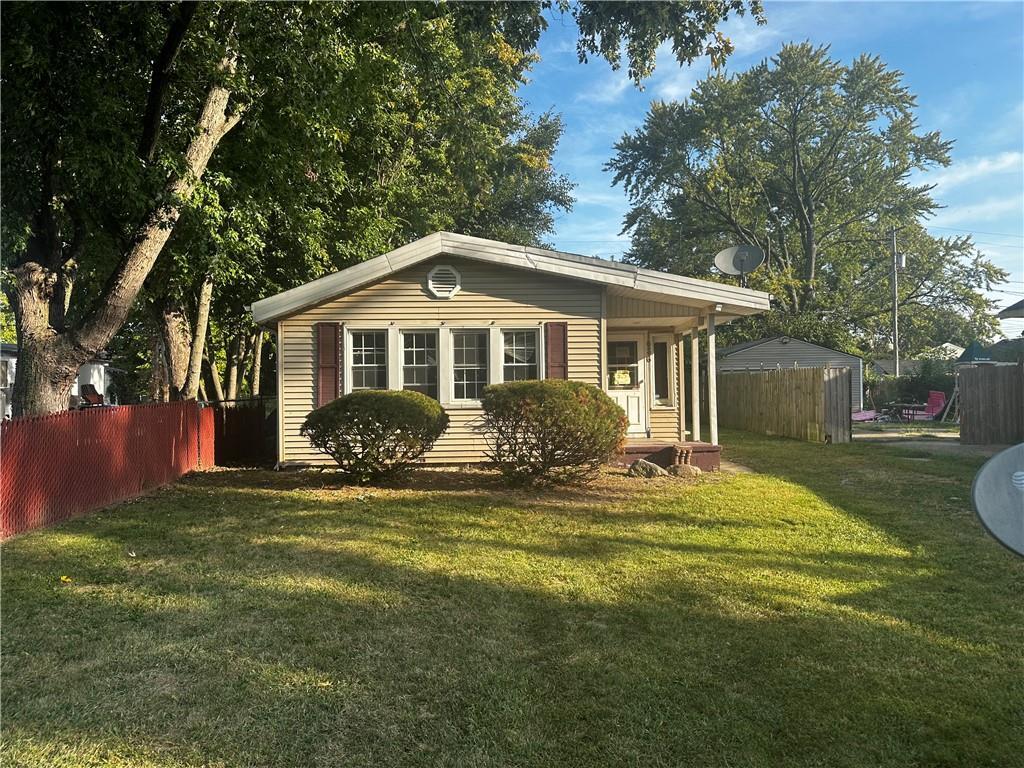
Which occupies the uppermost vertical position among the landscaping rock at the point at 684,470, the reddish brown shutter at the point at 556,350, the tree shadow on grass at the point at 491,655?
the reddish brown shutter at the point at 556,350

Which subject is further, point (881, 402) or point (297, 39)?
point (881, 402)

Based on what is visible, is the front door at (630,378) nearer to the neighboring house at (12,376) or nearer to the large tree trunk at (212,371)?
the neighboring house at (12,376)

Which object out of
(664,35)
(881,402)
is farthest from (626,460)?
(881,402)

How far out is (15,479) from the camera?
5.95 meters

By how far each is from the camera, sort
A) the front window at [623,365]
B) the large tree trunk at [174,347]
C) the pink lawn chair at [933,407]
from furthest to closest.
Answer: the pink lawn chair at [933,407] < the front window at [623,365] < the large tree trunk at [174,347]

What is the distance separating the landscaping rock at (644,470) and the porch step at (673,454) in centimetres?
48

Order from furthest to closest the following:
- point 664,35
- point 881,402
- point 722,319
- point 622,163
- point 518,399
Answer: point 622,163
point 881,402
point 722,319
point 664,35
point 518,399

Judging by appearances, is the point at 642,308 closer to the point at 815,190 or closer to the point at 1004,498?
the point at 1004,498

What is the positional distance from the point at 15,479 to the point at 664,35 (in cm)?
957

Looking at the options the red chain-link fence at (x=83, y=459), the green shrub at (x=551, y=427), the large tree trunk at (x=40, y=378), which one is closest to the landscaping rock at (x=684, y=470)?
the green shrub at (x=551, y=427)

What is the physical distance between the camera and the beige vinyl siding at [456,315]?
10523 millimetres

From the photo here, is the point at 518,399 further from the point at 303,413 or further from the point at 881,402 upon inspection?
the point at 881,402

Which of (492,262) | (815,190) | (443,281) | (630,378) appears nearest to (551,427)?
(492,262)

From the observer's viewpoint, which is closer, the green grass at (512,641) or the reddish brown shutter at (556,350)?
the green grass at (512,641)
